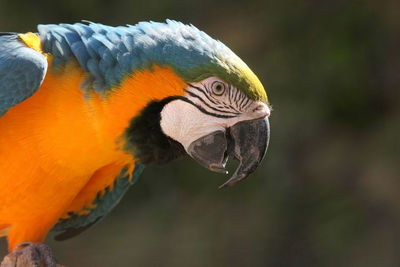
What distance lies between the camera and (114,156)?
7.39 ft

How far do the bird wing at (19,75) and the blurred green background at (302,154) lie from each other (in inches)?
107

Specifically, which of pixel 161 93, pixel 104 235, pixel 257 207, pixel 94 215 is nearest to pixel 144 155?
pixel 161 93

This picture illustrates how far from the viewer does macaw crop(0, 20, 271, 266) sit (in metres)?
2.11

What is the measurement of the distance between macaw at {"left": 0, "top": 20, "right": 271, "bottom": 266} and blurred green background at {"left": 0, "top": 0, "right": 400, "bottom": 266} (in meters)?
2.56

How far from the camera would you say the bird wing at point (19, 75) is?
→ 2107 millimetres

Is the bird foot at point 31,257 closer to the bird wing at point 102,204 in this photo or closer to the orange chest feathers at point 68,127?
the orange chest feathers at point 68,127

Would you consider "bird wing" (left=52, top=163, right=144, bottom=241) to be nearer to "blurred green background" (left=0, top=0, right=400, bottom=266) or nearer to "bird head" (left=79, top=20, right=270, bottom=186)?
"bird head" (left=79, top=20, right=270, bottom=186)

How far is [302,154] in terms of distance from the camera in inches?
195

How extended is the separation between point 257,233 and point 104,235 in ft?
4.13

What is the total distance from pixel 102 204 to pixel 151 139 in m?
0.61

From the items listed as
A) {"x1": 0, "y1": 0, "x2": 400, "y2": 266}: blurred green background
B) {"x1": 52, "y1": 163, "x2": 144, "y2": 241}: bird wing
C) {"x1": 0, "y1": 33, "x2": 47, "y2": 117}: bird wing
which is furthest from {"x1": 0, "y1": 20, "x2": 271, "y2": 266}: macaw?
{"x1": 0, "y1": 0, "x2": 400, "y2": 266}: blurred green background

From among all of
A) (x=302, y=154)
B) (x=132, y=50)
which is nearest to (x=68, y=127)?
(x=132, y=50)

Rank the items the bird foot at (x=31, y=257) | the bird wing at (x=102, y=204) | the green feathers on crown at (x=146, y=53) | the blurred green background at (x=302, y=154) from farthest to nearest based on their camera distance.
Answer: the blurred green background at (x=302, y=154) → the bird wing at (x=102, y=204) → the bird foot at (x=31, y=257) → the green feathers on crown at (x=146, y=53)

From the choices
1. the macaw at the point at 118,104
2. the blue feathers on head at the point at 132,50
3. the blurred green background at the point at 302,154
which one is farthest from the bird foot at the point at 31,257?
the blurred green background at the point at 302,154
